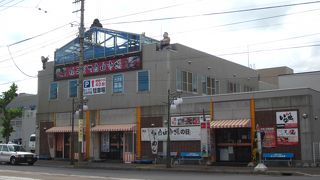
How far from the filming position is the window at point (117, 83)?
4116cm

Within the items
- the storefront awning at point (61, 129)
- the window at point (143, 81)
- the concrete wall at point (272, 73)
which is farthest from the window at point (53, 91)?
the concrete wall at point (272, 73)

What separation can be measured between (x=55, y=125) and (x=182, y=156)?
15.5 metres

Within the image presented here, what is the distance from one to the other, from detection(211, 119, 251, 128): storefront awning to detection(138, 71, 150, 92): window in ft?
23.8

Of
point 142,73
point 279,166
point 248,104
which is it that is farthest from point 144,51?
point 279,166

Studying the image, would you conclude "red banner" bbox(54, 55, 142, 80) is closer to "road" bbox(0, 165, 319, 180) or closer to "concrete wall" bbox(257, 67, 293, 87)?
"road" bbox(0, 165, 319, 180)

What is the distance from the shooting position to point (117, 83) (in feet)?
136

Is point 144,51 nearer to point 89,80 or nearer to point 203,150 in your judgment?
point 89,80

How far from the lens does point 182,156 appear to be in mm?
36719

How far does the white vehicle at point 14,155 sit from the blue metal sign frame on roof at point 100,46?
10.1 metres

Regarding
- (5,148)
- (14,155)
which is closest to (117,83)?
(14,155)

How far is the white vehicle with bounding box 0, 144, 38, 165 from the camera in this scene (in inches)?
1532

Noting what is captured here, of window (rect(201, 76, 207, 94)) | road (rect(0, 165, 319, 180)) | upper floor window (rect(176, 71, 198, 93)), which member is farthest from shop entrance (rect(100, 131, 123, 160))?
road (rect(0, 165, 319, 180))

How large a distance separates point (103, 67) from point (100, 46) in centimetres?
201

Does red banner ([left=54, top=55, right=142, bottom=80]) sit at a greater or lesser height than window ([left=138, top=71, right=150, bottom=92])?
greater
